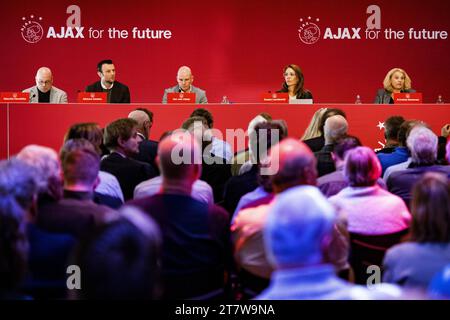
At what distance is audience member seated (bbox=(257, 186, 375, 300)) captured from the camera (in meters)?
1.58

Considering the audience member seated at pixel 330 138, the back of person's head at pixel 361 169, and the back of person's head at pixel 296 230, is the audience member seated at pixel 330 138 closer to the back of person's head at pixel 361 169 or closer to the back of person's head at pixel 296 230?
the back of person's head at pixel 361 169

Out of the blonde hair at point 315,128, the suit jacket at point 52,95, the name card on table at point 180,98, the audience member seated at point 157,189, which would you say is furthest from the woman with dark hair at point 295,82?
the audience member seated at point 157,189

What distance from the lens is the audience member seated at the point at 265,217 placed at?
2637 mm

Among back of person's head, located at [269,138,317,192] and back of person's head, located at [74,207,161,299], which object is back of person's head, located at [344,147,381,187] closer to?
back of person's head, located at [269,138,317,192]

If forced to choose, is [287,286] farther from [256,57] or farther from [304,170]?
[256,57]

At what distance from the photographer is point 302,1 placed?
927 cm

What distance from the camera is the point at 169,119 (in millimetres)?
6605

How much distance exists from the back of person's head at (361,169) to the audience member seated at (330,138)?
39.5 inches

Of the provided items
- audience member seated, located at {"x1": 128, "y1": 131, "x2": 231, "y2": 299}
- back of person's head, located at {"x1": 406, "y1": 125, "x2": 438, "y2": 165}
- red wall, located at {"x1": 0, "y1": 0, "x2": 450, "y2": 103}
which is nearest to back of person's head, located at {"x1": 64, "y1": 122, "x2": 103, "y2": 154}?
audience member seated, located at {"x1": 128, "y1": 131, "x2": 231, "y2": 299}

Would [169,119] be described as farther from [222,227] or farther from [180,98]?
[222,227]

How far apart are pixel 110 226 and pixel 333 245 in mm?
1380

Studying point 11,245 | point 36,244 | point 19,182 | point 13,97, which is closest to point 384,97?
point 13,97

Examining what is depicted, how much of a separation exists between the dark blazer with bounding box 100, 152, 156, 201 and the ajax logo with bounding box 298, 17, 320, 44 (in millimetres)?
5600

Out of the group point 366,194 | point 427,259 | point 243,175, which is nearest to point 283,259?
point 427,259
